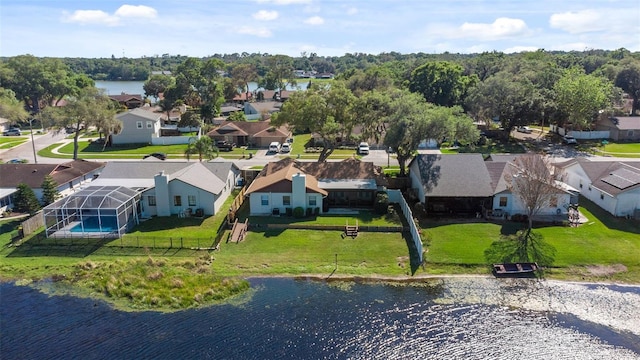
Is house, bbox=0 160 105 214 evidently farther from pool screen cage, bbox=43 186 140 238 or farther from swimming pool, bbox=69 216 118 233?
swimming pool, bbox=69 216 118 233

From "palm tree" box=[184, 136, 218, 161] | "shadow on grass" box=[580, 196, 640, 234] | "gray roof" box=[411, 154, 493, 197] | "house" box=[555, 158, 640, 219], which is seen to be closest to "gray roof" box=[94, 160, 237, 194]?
"palm tree" box=[184, 136, 218, 161]

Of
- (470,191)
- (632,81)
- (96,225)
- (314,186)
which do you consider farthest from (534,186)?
(632,81)

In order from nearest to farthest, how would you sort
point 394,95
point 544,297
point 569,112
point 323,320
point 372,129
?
point 323,320
point 544,297
point 372,129
point 394,95
point 569,112

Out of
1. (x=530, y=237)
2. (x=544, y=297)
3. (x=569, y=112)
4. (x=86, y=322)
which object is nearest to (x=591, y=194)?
(x=530, y=237)

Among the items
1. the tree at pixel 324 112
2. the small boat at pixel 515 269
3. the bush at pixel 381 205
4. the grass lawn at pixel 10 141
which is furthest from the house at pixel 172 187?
the grass lawn at pixel 10 141

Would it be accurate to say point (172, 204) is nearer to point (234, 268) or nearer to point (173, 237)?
point (173, 237)

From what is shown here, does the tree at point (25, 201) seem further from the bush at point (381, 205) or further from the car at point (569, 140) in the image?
the car at point (569, 140)
